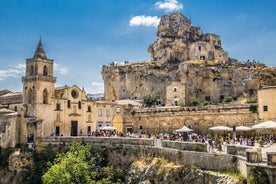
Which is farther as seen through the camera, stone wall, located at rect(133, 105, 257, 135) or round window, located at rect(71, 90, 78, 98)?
round window, located at rect(71, 90, 78, 98)

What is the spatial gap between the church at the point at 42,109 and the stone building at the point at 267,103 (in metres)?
24.7

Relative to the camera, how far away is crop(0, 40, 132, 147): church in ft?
143

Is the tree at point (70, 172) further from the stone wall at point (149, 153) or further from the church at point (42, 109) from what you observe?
the church at point (42, 109)

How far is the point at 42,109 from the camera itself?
146 feet

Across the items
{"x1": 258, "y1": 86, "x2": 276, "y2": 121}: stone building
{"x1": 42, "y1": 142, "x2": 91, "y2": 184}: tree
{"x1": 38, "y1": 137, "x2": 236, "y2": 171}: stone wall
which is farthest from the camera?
{"x1": 258, "y1": 86, "x2": 276, "y2": 121}: stone building

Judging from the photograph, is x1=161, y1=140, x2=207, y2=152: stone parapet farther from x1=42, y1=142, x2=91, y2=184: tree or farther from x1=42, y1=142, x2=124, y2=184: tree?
x1=42, y1=142, x2=91, y2=184: tree

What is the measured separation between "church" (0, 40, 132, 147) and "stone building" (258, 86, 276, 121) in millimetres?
24723

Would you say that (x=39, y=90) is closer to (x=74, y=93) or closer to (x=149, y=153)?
(x=74, y=93)

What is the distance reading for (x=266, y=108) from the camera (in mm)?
35781

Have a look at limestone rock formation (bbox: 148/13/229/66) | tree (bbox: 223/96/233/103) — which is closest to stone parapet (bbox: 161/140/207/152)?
tree (bbox: 223/96/233/103)

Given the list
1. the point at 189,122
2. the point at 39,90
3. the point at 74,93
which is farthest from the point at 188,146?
the point at 74,93

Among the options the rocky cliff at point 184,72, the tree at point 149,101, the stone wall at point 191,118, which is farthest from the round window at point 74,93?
the rocky cliff at point 184,72

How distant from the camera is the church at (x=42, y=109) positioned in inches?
1716

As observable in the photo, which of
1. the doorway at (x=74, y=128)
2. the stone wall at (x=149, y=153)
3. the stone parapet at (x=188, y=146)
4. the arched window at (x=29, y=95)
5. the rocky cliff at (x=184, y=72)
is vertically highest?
the rocky cliff at (x=184, y=72)
